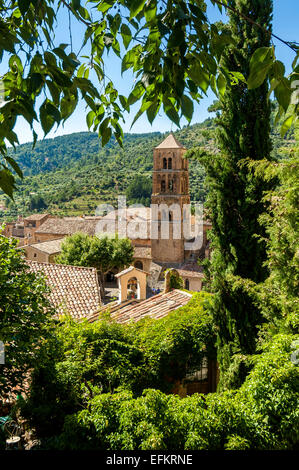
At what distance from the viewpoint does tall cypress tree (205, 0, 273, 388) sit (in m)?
6.92

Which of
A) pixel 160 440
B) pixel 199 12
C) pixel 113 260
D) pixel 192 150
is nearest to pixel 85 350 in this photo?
pixel 160 440

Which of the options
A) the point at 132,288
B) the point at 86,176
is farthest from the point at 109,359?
the point at 86,176

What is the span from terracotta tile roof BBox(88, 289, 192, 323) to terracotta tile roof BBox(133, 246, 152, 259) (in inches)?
964

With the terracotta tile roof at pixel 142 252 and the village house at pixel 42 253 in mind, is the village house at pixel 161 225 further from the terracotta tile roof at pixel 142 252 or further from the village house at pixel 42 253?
the village house at pixel 42 253

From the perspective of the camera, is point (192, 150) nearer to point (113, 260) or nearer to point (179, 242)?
point (113, 260)

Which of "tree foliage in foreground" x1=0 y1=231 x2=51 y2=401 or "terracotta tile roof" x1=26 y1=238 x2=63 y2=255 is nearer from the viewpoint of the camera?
"tree foliage in foreground" x1=0 y1=231 x2=51 y2=401

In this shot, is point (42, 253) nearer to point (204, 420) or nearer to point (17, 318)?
point (17, 318)

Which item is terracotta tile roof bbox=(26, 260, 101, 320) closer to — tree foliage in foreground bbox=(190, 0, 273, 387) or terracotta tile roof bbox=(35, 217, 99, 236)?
tree foliage in foreground bbox=(190, 0, 273, 387)

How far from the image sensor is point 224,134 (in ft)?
23.9

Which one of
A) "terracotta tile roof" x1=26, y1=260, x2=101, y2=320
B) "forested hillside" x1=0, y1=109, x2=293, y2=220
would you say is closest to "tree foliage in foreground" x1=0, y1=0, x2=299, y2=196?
"terracotta tile roof" x1=26, y1=260, x2=101, y2=320

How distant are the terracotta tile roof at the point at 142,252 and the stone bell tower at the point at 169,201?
0.54 meters

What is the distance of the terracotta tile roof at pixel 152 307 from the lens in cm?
933

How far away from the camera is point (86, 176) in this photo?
96.1 meters

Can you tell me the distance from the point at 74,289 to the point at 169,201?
87.9ft
